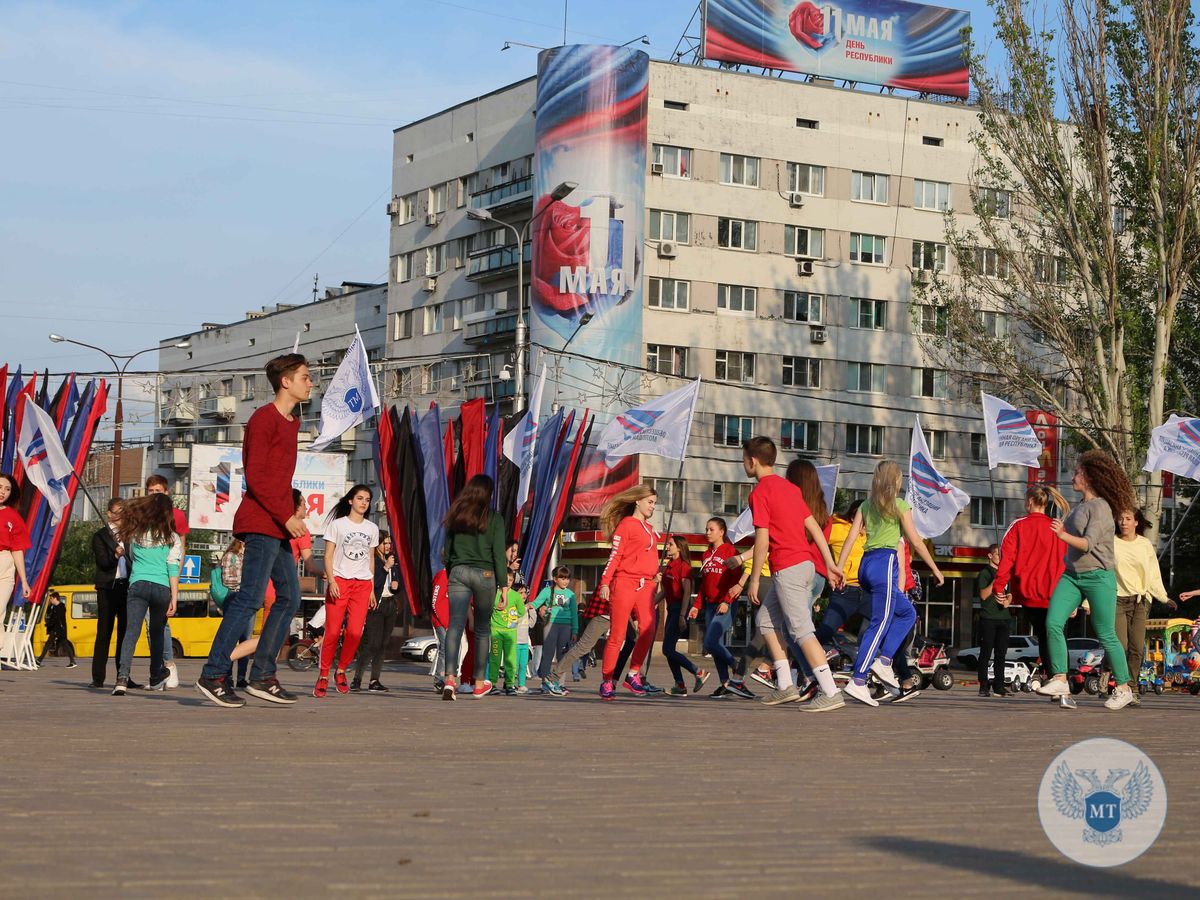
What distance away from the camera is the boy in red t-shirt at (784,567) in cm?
1276

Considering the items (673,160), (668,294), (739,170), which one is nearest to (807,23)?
(739,170)

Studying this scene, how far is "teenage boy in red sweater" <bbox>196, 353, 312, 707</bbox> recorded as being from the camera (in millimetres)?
11836

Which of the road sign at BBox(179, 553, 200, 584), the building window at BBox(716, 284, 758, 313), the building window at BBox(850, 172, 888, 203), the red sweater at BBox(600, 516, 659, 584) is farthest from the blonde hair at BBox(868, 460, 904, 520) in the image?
the building window at BBox(850, 172, 888, 203)

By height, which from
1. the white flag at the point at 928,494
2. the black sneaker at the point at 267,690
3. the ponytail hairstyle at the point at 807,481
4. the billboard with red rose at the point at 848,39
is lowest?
the black sneaker at the point at 267,690

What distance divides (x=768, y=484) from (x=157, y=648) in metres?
5.62

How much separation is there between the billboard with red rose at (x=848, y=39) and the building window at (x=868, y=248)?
624 cm

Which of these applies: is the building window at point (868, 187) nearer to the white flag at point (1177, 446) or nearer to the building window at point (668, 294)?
the building window at point (668, 294)

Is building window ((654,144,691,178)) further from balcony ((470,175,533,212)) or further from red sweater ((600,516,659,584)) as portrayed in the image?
red sweater ((600,516,659,584))

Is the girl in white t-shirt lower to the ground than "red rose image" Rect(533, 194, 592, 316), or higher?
lower

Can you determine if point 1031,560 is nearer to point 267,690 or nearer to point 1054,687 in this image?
point 1054,687

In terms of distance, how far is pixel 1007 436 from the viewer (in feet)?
92.8

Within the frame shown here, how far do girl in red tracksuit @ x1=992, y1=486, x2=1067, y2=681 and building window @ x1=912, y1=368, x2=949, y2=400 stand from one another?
6031 centimetres

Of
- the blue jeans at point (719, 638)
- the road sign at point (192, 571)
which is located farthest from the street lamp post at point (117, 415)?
the blue jeans at point (719, 638)

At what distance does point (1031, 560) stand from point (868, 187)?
6028 centimetres
